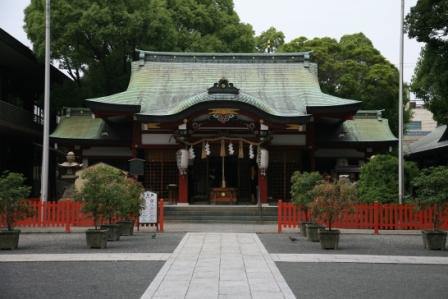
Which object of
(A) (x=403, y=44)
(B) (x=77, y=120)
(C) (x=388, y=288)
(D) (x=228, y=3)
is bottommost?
(C) (x=388, y=288)

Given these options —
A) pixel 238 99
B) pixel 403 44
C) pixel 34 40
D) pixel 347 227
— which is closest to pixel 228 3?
pixel 34 40

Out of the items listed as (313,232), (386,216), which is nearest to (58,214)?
(313,232)

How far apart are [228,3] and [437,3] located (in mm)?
22351

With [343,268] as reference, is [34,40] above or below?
above

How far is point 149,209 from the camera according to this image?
20859 millimetres

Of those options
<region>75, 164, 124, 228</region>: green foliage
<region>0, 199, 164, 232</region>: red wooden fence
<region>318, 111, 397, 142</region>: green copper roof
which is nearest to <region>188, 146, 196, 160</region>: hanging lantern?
<region>0, 199, 164, 232</region>: red wooden fence

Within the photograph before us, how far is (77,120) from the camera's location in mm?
33219

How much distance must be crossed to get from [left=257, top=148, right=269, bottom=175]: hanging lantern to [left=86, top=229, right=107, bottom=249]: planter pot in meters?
13.2

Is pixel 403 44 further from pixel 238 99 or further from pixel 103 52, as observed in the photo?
pixel 103 52

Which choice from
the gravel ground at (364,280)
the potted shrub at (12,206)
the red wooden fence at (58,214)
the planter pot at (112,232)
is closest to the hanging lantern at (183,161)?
the red wooden fence at (58,214)

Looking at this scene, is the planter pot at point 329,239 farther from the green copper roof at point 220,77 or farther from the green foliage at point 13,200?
the green copper roof at point 220,77

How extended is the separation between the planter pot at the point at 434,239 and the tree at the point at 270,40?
36.4m

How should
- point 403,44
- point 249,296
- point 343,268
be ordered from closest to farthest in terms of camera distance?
point 249,296, point 343,268, point 403,44

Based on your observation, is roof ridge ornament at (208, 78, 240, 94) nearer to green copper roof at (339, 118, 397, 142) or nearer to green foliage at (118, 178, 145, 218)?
green copper roof at (339, 118, 397, 142)
